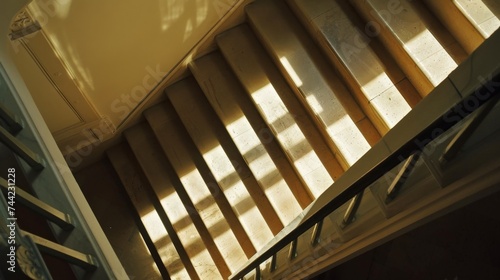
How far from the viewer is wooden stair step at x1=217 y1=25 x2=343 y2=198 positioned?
155 inches

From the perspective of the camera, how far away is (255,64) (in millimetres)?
4371

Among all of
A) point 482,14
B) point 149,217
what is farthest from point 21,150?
point 482,14

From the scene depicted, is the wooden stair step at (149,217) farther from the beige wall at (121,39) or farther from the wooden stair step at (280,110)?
the wooden stair step at (280,110)

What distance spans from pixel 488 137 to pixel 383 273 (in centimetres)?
228

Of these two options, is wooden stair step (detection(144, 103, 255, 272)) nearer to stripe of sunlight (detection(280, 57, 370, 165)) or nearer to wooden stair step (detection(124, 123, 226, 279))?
wooden stair step (detection(124, 123, 226, 279))

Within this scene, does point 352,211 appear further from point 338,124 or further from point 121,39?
point 121,39

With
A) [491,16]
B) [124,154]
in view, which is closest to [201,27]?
[124,154]

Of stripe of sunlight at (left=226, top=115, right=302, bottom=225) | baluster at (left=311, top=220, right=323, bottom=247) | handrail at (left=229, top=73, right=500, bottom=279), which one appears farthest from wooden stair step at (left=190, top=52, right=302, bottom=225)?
handrail at (left=229, top=73, right=500, bottom=279)

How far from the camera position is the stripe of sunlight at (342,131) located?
3695mm

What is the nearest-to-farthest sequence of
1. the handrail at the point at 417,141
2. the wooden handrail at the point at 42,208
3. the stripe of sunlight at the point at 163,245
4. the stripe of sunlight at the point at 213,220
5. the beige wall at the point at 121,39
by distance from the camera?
the handrail at the point at 417,141
the wooden handrail at the point at 42,208
the beige wall at the point at 121,39
the stripe of sunlight at the point at 213,220
the stripe of sunlight at the point at 163,245

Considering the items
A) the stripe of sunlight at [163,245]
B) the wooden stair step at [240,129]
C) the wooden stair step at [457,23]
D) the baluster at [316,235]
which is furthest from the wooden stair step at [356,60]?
the stripe of sunlight at [163,245]

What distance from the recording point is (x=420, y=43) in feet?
11.4

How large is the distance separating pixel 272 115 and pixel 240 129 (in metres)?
0.36

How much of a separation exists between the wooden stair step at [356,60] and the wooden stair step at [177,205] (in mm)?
1957
